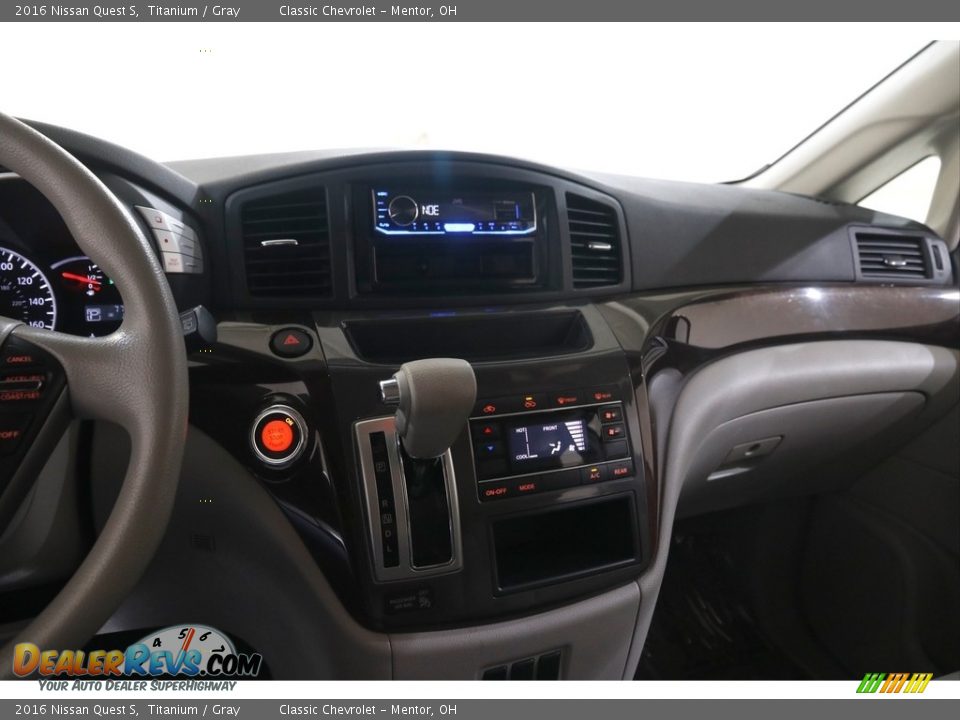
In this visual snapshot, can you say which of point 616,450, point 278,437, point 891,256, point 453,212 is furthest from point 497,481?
point 891,256

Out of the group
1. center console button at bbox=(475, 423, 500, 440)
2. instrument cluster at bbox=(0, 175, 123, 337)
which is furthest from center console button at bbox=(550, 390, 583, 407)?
instrument cluster at bbox=(0, 175, 123, 337)

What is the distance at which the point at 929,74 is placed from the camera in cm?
168

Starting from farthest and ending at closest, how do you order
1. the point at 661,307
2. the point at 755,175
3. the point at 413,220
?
1. the point at 755,175
2. the point at 661,307
3. the point at 413,220

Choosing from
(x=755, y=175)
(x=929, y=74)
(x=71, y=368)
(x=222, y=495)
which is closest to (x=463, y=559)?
(x=222, y=495)

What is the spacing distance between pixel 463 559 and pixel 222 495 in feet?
1.26

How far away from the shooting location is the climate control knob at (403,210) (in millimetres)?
1234

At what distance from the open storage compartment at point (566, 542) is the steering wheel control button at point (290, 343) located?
0.42 metres

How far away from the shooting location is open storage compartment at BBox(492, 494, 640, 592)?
1114 millimetres

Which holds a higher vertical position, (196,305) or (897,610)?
(196,305)

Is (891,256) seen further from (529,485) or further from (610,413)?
(529,485)

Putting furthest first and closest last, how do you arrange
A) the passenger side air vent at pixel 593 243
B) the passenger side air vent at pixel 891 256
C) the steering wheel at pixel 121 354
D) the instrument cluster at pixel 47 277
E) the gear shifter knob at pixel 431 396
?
the passenger side air vent at pixel 891 256 < the passenger side air vent at pixel 593 243 < the instrument cluster at pixel 47 277 < the gear shifter knob at pixel 431 396 < the steering wheel at pixel 121 354

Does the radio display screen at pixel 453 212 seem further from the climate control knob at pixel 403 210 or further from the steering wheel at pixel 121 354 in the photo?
the steering wheel at pixel 121 354

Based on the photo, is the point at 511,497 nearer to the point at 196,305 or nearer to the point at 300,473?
the point at 300,473

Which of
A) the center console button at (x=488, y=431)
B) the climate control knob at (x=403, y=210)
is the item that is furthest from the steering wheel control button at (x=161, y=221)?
the center console button at (x=488, y=431)
